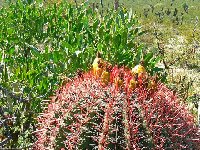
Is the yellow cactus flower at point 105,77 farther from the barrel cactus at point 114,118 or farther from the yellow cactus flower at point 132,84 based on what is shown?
the yellow cactus flower at point 132,84

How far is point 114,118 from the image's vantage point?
2.86m

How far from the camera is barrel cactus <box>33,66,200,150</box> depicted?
286 cm

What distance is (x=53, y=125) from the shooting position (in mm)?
3074

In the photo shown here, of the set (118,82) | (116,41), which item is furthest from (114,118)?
(116,41)

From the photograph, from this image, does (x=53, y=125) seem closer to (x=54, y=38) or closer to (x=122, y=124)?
(x=122, y=124)

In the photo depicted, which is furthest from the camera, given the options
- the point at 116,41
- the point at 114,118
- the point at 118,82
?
the point at 116,41

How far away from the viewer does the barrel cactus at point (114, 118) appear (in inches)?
112

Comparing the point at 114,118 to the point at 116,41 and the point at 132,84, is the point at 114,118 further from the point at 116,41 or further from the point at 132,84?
the point at 116,41

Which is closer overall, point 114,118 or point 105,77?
point 114,118

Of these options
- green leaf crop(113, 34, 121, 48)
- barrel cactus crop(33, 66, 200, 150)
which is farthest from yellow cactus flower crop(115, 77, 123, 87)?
green leaf crop(113, 34, 121, 48)

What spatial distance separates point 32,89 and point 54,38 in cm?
252

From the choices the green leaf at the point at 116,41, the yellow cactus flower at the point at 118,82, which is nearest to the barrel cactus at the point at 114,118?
the yellow cactus flower at the point at 118,82

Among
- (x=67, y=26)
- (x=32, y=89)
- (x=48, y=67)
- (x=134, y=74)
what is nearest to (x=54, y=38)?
(x=67, y=26)

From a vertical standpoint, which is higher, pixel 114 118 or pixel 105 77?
pixel 105 77
